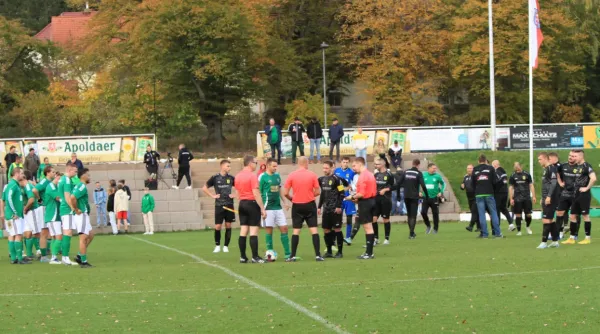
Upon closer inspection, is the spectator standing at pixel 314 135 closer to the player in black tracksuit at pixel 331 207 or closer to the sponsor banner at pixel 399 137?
the sponsor banner at pixel 399 137

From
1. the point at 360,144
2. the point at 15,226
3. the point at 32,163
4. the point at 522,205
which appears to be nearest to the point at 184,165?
the point at 32,163

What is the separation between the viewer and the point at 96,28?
63.7 meters

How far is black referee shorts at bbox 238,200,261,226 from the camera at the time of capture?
18.1 meters

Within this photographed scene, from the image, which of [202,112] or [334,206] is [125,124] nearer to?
[202,112]

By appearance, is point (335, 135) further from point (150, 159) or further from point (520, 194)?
point (520, 194)

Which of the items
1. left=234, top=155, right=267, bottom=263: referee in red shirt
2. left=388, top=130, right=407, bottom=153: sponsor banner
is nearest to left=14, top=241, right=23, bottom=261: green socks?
left=234, top=155, right=267, bottom=263: referee in red shirt

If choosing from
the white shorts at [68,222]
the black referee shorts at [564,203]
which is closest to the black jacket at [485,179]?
the black referee shorts at [564,203]

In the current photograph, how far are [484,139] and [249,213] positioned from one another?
27070mm

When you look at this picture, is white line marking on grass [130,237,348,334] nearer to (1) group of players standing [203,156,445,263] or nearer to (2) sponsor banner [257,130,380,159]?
(1) group of players standing [203,156,445,263]

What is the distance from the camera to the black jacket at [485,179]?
23203 mm

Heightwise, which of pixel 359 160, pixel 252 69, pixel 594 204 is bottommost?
pixel 594 204

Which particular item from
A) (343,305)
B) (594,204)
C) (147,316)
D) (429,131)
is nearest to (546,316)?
(343,305)

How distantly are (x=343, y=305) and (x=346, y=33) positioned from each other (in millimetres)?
51348

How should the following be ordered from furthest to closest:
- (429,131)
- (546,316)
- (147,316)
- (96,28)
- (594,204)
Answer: (96,28) → (429,131) → (594,204) → (147,316) → (546,316)
